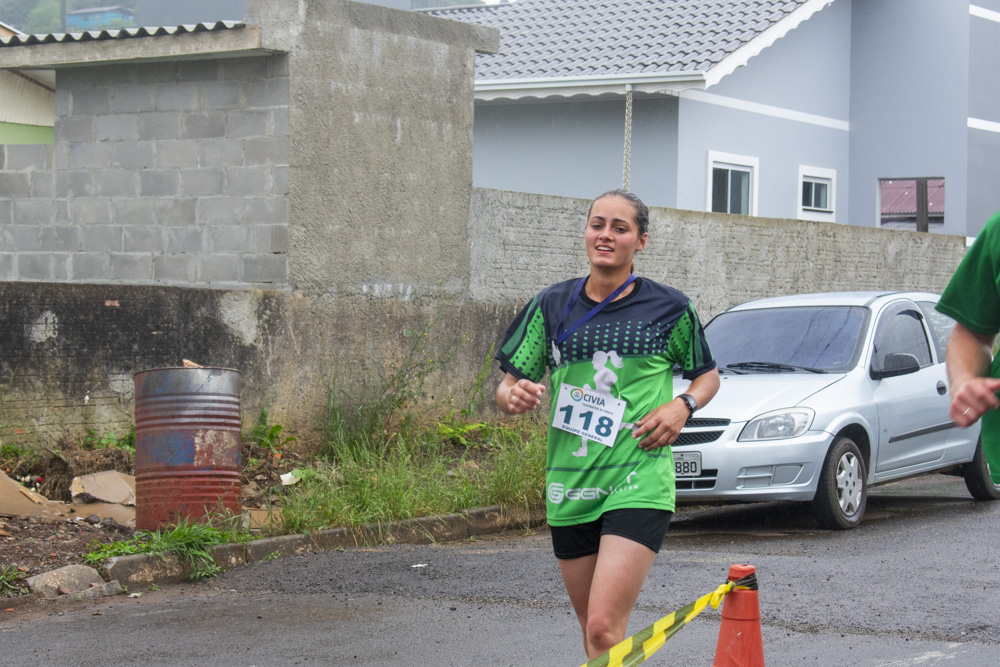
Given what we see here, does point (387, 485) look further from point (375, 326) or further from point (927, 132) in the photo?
point (927, 132)

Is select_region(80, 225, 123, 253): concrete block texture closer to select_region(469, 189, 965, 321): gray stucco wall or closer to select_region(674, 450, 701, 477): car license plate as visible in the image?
select_region(469, 189, 965, 321): gray stucco wall

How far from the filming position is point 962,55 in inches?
901

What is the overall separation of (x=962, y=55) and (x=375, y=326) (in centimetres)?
1606

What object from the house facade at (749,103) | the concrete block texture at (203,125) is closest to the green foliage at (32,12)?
the house facade at (749,103)

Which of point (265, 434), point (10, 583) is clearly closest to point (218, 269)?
point (265, 434)

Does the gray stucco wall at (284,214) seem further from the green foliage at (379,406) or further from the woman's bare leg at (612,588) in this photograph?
the woman's bare leg at (612,588)

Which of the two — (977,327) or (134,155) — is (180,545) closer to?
(134,155)

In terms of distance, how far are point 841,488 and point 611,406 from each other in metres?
5.22

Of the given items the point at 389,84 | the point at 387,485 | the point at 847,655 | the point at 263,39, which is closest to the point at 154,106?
the point at 263,39

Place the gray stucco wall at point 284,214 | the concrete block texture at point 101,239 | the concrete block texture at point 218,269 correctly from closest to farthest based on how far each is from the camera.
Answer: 1. the gray stucco wall at point 284,214
2. the concrete block texture at point 218,269
3. the concrete block texture at point 101,239

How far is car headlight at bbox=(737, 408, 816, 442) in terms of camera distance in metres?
8.45

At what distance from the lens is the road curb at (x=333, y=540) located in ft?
23.0

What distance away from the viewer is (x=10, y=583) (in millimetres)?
6590

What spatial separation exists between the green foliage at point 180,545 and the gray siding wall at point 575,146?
13061 millimetres
